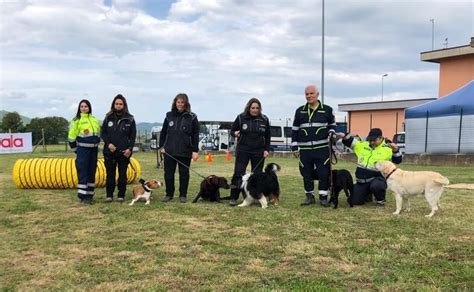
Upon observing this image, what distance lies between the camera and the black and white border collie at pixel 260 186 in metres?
7.23

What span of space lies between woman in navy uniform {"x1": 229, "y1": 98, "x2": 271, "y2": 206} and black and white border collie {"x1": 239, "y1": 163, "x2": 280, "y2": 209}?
171 millimetres

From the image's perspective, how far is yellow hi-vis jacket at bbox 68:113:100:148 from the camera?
7668 mm

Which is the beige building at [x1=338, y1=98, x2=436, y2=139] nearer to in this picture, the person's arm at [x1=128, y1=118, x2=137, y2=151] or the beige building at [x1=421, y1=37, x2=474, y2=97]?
the beige building at [x1=421, y1=37, x2=474, y2=97]

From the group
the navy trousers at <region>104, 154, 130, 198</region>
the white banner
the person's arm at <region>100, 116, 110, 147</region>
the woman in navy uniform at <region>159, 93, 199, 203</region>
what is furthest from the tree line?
the woman in navy uniform at <region>159, 93, 199, 203</region>

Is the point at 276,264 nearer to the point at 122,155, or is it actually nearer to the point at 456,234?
the point at 456,234

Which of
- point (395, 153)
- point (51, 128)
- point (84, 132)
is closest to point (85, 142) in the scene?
point (84, 132)

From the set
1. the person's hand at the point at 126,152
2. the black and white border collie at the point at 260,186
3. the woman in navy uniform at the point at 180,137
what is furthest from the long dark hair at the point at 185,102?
the black and white border collie at the point at 260,186

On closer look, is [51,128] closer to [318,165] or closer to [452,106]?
[452,106]

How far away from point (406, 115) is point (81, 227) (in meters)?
18.4

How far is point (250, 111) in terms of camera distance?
7.43 meters

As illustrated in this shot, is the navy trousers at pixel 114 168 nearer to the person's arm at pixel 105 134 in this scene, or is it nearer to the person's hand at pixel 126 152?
the person's hand at pixel 126 152

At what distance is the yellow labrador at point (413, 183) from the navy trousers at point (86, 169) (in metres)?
4.66

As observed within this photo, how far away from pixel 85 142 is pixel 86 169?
1.51 ft

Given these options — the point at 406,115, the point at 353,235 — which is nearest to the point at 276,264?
the point at 353,235
